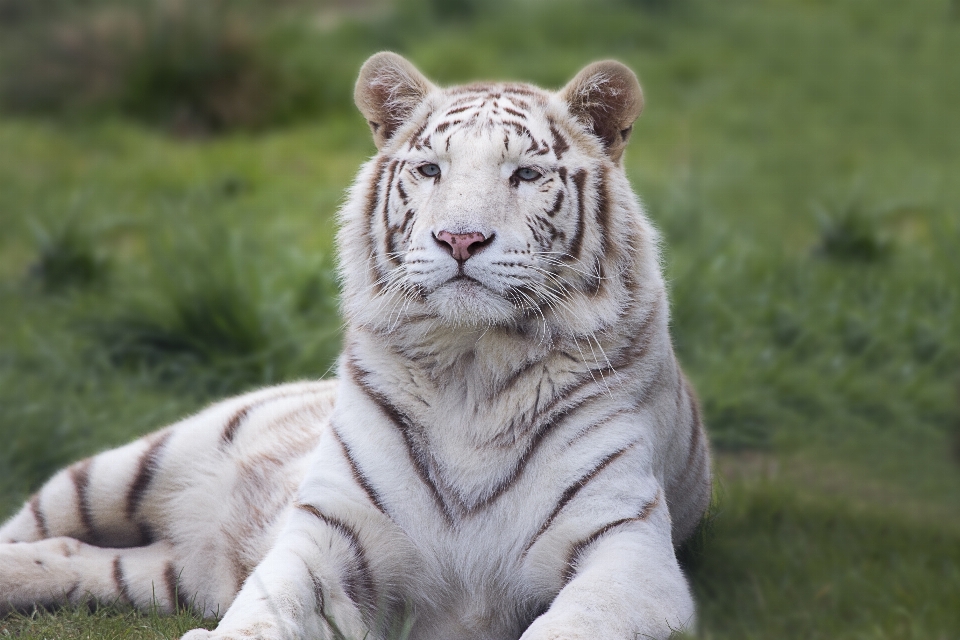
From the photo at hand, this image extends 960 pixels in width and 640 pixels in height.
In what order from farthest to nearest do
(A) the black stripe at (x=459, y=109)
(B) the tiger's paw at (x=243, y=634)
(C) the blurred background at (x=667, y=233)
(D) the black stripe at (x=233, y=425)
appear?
(C) the blurred background at (x=667, y=233), (D) the black stripe at (x=233, y=425), (A) the black stripe at (x=459, y=109), (B) the tiger's paw at (x=243, y=634)

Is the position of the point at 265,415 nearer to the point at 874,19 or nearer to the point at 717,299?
the point at 717,299

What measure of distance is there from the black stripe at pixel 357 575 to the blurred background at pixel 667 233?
0.48 meters

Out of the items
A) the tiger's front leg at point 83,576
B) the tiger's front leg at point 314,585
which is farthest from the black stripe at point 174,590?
the tiger's front leg at point 314,585

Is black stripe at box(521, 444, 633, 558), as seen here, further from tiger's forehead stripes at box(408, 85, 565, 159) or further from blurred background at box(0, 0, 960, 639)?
tiger's forehead stripes at box(408, 85, 565, 159)

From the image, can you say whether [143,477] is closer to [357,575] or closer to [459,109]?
[357,575]

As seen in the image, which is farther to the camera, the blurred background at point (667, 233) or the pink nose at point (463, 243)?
the blurred background at point (667, 233)

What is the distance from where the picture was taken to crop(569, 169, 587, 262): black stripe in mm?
2918

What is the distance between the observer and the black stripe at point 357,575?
271cm

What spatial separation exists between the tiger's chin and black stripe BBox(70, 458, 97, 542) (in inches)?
54.2

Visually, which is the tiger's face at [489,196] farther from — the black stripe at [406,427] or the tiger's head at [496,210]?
the black stripe at [406,427]

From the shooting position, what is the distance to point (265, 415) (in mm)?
3615

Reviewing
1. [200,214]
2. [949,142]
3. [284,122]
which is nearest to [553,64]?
[284,122]

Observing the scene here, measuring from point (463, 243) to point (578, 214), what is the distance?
1.26 feet

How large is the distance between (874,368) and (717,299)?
0.87 meters
